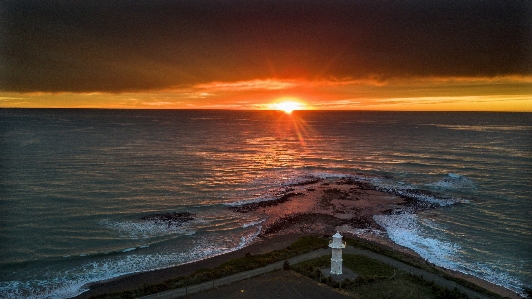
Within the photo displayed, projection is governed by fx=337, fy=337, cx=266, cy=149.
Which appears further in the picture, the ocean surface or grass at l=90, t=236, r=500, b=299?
the ocean surface

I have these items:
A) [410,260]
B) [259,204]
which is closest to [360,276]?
[410,260]

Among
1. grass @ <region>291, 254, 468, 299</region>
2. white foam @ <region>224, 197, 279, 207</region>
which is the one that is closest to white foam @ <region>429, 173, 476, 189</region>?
white foam @ <region>224, 197, 279, 207</region>

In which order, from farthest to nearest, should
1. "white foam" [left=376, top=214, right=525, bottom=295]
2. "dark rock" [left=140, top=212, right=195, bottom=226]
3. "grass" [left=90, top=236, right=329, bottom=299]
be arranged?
1. "dark rock" [left=140, top=212, right=195, bottom=226]
2. "white foam" [left=376, top=214, right=525, bottom=295]
3. "grass" [left=90, top=236, right=329, bottom=299]

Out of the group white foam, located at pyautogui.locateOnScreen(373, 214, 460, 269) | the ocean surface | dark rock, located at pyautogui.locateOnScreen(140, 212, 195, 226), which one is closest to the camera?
the ocean surface

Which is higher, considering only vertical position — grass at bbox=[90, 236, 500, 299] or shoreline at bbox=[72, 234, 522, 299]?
grass at bbox=[90, 236, 500, 299]

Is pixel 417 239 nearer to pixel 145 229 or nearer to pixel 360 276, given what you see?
pixel 360 276

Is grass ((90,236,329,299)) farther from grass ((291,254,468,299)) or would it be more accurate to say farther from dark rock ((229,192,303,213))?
dark rock ((229,192,303,213))

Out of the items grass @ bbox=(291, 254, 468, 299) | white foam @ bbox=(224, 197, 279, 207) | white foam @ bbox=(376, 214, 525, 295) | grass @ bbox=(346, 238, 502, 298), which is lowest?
white foam @ bbox=(376, 214, 525, 295)
